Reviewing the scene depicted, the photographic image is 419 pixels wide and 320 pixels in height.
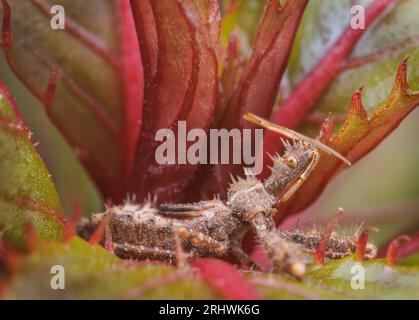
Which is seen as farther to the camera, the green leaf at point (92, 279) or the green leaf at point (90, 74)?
the green leaf at point (90, 74)

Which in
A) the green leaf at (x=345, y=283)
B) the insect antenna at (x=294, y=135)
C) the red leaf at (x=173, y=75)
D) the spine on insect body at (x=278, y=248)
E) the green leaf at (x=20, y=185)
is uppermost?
the red leaf at (x=173, y=75)

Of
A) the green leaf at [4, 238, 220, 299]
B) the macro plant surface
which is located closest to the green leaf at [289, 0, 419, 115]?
the macro plant surface

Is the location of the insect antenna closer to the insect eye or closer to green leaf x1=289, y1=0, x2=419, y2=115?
the insect eye

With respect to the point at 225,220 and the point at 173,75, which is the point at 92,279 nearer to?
the point at 225,220

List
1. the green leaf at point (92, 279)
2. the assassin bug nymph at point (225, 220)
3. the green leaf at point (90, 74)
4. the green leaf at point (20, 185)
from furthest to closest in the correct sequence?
1. the green leaf at point (90, 74)
2. the assassin bug nymph at point (225, 220)
3. the green leaf at point (20, 185)
4. the green leaf at point (92, 279)

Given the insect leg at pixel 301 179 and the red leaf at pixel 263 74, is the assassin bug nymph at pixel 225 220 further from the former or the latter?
the red leaf at pixel 263 74

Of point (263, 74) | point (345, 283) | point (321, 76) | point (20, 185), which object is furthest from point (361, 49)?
point (20, 185)

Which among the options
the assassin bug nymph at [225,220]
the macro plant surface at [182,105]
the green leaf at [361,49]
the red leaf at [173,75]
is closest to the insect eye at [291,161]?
the assassin bug nymph at [225,220]

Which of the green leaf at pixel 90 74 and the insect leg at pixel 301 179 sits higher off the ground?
the green leaf at pixel 90 74
